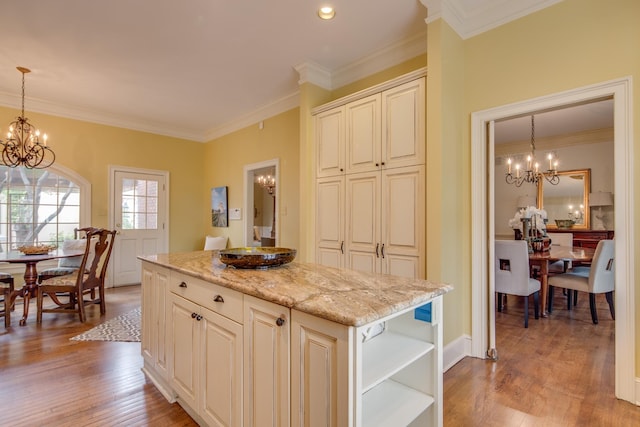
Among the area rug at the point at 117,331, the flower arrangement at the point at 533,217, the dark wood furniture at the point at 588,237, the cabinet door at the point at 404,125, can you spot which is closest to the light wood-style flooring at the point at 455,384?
the area rug at the point at 117,331

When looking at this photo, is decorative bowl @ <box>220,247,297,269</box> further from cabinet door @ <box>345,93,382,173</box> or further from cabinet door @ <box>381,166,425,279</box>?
cabinet door @ <box>345,93,382,173</box>

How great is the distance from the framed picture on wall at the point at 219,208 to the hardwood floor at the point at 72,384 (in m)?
2.84

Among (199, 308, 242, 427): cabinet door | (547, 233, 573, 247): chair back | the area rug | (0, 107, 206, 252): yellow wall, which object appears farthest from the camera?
(547, 233, 573, 247): chair back

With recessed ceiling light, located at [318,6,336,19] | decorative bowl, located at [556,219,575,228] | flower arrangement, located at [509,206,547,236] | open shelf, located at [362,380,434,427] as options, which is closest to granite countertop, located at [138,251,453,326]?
open shelf, located at [362,380,434,427]

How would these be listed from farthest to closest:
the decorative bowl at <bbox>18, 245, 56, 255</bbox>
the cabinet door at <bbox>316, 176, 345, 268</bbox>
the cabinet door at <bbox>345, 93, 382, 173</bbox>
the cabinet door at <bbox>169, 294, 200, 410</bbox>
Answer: the decorative bowl at <bbox>18, 245, 56, 255</bbox>
the cabinet door at <bbox>316, 176, 345, 268</bbox>
the cabinet door at <bbox>345, 93, 382, 173</bbox>
the cabinet door at <bbox>169, 294, 200, 410</bbox>

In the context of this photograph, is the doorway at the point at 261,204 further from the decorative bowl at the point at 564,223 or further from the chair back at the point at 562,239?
the decorative bowl at the point at 564,223

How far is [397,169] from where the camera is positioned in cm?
281

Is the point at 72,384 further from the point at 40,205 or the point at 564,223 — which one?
the point at 564,223

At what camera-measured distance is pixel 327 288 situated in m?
1.35

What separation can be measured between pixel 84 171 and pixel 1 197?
1.06 metres

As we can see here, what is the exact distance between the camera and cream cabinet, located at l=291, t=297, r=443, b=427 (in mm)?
998

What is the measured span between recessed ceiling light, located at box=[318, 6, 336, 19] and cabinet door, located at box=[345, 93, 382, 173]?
77cm

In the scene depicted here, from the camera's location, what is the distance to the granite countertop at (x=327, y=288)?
1.07m

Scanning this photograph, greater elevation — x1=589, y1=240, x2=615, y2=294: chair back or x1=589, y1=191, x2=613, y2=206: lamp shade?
x1=589, y1=191, x2=613, y2=206: lamp shade
